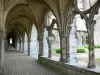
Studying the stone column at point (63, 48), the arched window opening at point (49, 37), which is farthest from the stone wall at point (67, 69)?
the arched window opening at point (49, 37)

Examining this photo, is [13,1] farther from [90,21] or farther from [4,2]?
[90,21]

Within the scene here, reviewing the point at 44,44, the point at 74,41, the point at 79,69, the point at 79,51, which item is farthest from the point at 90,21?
the point at 79,51

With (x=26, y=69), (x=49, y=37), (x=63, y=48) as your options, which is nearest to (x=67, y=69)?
(x=63, y=48)

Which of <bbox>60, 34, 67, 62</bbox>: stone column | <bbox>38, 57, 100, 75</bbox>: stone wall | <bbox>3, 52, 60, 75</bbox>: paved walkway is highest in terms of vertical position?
<bbox>60, 34, 67, 62</bbox>: stone column

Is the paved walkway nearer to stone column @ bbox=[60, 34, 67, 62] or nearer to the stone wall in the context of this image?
the stone wall

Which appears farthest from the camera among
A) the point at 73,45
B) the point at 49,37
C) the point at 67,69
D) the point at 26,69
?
the point at 49,37

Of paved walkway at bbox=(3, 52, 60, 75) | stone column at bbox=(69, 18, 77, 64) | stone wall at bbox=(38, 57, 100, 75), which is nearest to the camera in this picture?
stone wall at bbox=(38, 57, 100, 75)

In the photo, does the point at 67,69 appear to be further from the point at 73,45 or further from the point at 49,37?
the point at 49,37

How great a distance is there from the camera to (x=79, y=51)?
37.3 ft

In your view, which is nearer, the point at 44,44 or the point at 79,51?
the point at 44,44

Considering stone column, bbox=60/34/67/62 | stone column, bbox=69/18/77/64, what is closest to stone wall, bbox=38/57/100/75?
stone column, bbox=60/34/67/62

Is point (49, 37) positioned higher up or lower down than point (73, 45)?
higher up

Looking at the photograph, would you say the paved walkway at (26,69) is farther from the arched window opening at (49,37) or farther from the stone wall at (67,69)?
the arched window opening at (49,37)

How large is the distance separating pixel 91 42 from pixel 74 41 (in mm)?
1822
